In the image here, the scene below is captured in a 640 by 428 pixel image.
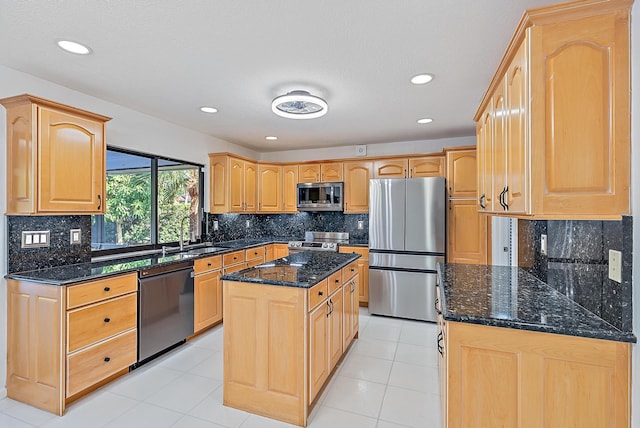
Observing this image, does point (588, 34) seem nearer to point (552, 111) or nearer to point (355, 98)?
point (552, 111)

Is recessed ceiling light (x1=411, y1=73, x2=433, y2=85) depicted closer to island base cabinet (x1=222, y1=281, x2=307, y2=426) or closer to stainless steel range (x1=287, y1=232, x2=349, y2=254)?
island base cabinet (x1=222, y1=281, x2=307, y2=426)

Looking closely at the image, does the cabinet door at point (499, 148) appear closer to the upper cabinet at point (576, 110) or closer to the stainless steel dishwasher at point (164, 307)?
the upper cabinet at point (576, 110)

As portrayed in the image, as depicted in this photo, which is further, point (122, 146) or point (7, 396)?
point (122, 146)

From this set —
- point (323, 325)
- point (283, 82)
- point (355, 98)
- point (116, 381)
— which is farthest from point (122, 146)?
point (323, 325)

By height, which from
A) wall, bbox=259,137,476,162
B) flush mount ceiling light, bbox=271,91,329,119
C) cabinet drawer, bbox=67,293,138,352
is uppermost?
wall, bbox=259,137,476,162

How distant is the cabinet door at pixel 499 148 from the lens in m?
1.64

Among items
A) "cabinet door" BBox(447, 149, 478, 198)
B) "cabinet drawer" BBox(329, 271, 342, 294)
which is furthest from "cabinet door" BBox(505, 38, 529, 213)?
"cabinet door" BBox(447, 149, 478, 198)

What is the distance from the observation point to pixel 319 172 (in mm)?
4973

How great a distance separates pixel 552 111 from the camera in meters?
1.24

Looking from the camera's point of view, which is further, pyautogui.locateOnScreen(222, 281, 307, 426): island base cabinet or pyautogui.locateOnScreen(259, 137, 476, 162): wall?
pyautogui.locateOnScreen(259, 137, 476, 162): wall

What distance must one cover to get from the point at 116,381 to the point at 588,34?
11.6 ft

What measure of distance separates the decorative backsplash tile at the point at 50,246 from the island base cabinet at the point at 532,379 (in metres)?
2.91

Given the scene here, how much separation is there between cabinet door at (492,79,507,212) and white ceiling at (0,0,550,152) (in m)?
0.44

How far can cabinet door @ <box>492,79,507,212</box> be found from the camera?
164cm
